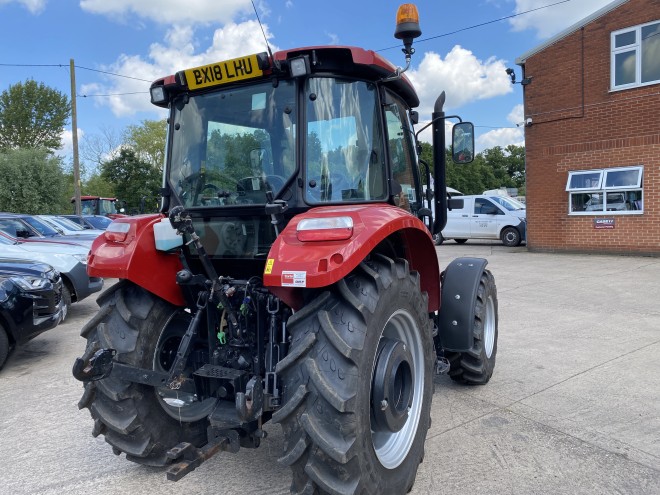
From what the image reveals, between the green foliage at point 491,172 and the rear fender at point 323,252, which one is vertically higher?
the green foliage at point 491,172

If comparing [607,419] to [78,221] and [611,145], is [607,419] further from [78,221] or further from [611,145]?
[78,221]

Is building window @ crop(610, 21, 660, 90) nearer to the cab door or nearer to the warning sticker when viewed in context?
the cab door

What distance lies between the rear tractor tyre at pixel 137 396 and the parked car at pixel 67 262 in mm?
5522

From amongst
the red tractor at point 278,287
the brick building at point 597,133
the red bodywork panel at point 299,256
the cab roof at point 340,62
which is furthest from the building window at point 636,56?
the cab roof at point 340,62

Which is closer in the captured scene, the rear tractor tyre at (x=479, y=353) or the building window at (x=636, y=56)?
the rear tractor tyre at (x=479, y=353)

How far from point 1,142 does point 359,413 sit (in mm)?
51028

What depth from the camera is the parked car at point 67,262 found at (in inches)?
318

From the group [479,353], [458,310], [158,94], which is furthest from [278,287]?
[479,353]

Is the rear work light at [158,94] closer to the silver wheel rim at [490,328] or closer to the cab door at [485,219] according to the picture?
the silver wheel rim at [490,328]

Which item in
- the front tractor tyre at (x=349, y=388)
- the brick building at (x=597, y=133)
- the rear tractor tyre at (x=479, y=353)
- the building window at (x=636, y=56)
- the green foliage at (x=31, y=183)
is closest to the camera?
the front tractor tyre at (x=349, y=388)

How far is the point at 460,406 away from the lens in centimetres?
400

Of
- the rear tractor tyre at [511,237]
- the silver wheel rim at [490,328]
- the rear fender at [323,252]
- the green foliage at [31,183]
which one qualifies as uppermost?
the green foliage at [31,183]

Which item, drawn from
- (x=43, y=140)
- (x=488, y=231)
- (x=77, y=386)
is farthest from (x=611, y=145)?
(x=43, y=140)

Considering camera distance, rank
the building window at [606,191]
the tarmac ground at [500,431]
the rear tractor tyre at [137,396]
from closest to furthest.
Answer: the rear tractor tyre at [137,396], the tarmac ground at [500,431], the building window at [606,191]
